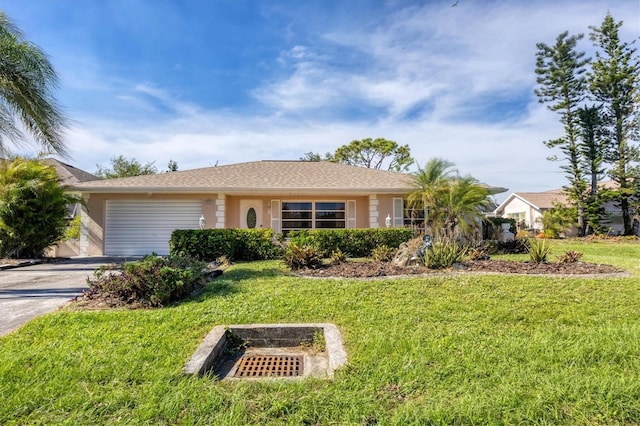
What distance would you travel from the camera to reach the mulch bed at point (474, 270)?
712 cm

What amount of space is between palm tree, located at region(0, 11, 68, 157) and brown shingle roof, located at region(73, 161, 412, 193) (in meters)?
3.69

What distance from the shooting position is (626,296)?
521 cm

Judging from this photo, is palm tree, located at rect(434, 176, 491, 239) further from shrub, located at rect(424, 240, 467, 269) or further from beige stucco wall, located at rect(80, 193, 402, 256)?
beige stucco wall, located at rect(80, 193, 402, 256)

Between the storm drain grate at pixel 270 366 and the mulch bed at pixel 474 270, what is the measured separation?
148 inches

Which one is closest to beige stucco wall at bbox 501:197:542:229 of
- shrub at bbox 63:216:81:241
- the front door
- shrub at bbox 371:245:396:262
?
the front door

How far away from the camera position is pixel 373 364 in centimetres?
305

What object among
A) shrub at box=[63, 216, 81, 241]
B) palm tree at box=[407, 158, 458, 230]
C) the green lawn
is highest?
palm tree at box=[407, 158, 458, 230]

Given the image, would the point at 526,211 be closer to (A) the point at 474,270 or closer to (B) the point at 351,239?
(B) the point at 351,239

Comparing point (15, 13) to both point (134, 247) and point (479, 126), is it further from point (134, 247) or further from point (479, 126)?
point (479, 126)

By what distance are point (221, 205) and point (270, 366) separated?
11.8 metres

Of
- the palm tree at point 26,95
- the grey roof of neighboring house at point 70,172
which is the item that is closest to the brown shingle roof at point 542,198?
the palm tree at point 26,95

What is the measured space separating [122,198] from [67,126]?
4.64 meters

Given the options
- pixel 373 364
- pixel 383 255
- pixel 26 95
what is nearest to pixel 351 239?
pixel 383 255

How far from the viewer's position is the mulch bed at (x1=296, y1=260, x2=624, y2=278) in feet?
23.4
